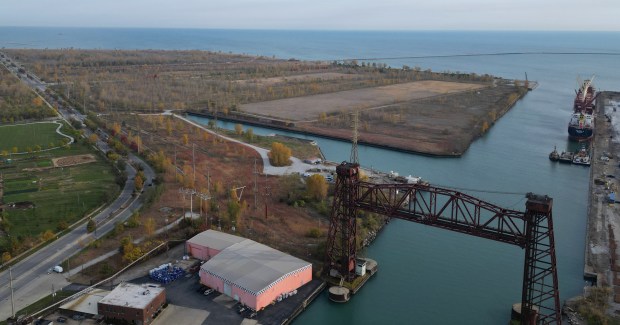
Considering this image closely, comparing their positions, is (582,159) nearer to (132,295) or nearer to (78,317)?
(132,295)

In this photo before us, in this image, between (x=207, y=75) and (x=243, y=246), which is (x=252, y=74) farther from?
(x=243, y=246)

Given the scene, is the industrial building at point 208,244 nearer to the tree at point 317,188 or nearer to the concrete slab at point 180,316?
the concrete slab at point 180,316

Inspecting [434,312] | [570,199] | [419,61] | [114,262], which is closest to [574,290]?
[434,312]

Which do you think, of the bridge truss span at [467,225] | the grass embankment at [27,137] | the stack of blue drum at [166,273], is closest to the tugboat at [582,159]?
the bridge truss span at [467,225]

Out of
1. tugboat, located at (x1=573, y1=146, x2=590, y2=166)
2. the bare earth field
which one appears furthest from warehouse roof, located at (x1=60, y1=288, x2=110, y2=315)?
tugboat, located at (x1=573, y1=146, x2=590, y2=166)

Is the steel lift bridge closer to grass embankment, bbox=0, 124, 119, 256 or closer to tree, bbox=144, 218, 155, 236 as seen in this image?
tree, bbox=144, 218, 155, 236

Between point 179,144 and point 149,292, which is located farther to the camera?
point 179,144

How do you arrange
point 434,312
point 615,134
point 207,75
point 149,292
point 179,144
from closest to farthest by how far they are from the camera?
1. point 149,292
2. point 434,312
3. point 179,144
4. point 615,134
5. point 207,75
